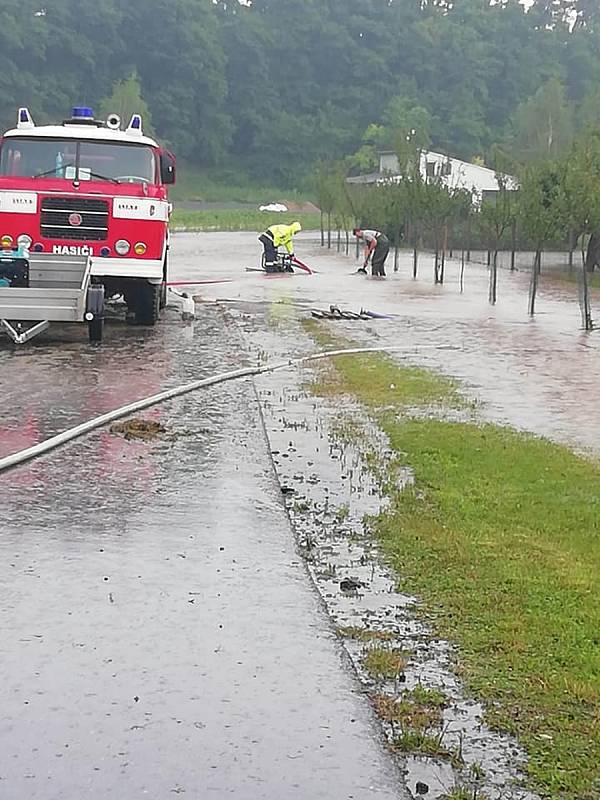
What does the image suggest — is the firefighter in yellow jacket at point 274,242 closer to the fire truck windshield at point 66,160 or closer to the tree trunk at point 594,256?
the tree trunk at point 594,256

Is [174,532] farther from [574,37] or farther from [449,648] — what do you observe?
[574,37]

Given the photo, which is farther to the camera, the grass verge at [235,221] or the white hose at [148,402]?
the grass verge at [235,221]

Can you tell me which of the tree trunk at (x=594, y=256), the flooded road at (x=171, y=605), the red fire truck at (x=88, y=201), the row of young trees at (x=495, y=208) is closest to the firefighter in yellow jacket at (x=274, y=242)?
the row of young trees at (x=495, y=208)

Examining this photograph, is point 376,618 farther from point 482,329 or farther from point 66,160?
point 482,329

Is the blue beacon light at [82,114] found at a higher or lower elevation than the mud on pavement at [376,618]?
higher

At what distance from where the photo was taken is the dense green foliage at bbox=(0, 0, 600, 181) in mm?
116625

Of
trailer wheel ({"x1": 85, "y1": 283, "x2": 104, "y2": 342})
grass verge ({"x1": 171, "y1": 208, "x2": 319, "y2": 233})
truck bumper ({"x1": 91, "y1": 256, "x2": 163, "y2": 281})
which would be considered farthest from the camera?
grass verge ({"x1": 171, "y1": 208, "x2": 319, "y2": 233})

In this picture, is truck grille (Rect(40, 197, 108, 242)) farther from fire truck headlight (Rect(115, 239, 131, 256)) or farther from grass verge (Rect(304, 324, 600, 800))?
grass verge (Rect(304, 324, 600, 800))

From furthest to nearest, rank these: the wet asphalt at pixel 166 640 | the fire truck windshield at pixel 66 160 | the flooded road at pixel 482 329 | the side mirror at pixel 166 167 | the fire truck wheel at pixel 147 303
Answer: the fire truck wheel at pixel 147 303, the side mirror at pixel 166 167, the fire truck windshield at pixel 66 160, the flooded road at pixel 482 329, the wet asphalt at pixel 166 640

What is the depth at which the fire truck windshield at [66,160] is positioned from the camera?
55.7ft

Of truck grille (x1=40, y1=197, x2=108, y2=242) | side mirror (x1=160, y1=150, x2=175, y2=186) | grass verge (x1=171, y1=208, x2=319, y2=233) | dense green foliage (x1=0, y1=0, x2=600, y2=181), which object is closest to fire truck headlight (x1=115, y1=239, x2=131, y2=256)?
truck grille (x1=40, y1=197, x2=108, y2=242)

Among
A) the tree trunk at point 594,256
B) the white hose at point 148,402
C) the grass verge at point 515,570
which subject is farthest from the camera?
the tree trunk at point 594,256

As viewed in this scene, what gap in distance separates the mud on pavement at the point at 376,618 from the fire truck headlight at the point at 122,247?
6217mm

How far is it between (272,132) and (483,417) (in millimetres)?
120272
